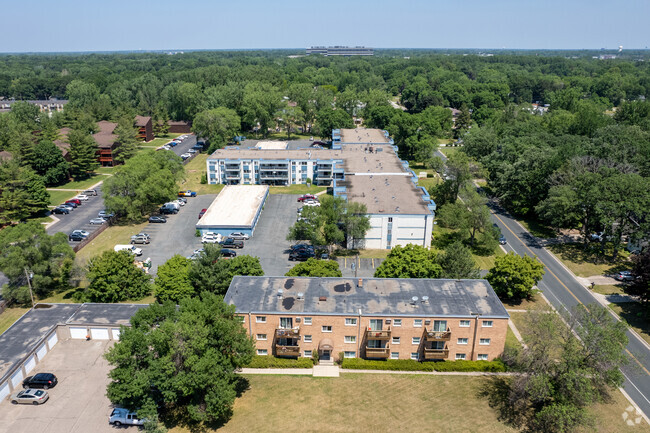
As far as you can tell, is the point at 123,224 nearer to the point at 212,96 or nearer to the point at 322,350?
the point at 322,350

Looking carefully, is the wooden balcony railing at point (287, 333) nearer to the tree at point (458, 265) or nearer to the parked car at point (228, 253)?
the tree at point (458, 265)

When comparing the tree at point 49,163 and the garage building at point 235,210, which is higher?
the tree at point 49,163

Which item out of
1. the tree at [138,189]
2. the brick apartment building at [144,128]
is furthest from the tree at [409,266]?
the brick apartment building at [144,128]

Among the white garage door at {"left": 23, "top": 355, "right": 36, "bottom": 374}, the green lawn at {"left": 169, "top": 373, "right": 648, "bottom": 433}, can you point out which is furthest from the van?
the green lawn at {"left": 169, "top": 373, "right": 648, "bottom": 433}

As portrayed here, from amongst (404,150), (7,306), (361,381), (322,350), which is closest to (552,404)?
(361,381)

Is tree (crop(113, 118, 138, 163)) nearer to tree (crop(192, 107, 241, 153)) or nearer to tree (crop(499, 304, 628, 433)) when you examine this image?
tree (crop(192, 107, 241, 153))

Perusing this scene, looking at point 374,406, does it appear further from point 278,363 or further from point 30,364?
point 30,364
